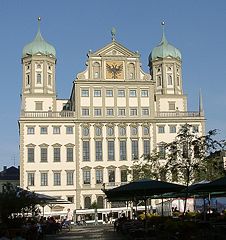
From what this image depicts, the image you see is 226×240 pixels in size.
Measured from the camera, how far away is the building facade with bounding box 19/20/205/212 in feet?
226

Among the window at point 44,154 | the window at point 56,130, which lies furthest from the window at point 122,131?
the window at point 44,154

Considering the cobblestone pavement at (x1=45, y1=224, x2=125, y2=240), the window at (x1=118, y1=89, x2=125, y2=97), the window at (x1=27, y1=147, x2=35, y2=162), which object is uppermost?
the window at (x1=118, y1=89, x2=125, y2=97)

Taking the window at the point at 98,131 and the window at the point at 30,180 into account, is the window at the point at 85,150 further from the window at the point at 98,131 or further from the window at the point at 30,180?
the window at the point at 30,180

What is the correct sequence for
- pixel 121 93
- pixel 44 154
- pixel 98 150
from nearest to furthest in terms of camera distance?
1. pixel 44 154
2. pixel 98 150
3. pixel 121 93

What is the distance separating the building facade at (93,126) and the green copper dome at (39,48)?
1.27 meters

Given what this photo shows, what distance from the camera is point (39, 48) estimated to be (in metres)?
74.7

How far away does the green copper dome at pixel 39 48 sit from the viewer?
74.5 m

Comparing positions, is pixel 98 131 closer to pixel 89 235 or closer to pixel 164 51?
pixel 164 51

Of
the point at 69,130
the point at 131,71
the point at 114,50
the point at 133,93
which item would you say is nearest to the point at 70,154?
the point at 69,130

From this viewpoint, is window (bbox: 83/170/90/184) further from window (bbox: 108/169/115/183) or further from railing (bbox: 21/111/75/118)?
railing (bbox: 21/111/75/118)

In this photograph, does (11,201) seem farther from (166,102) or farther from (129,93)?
(166,102)

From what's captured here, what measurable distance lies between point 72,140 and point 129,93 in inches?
390

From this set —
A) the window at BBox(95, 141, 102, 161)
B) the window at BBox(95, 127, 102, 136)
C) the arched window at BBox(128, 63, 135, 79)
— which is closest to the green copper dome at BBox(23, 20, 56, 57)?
the arched window at BBox(128, 63, 135, 79)

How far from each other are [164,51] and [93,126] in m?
16.9
